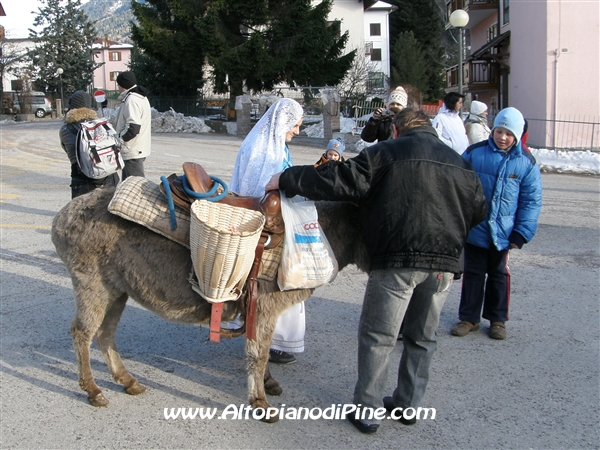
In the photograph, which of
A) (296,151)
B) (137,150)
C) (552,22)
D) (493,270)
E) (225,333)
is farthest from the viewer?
(552,22)

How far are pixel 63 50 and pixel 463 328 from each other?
181 feet

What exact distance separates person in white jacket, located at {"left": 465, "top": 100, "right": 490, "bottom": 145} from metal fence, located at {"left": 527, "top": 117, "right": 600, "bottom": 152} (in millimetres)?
15162

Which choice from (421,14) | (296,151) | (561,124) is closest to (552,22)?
(561,124)

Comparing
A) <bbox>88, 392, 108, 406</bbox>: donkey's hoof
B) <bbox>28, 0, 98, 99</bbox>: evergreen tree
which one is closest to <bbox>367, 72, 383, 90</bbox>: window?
<bbox>28, 0, 98, 99</bbox>: evergreen tree

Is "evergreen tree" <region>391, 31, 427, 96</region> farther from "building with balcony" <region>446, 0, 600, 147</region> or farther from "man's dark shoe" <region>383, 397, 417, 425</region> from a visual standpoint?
"man's dark shoe" <region>383, 397, 417, 425</region>

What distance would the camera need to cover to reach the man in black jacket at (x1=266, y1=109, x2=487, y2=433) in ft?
10.5

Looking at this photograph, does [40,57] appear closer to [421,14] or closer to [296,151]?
[421,14]

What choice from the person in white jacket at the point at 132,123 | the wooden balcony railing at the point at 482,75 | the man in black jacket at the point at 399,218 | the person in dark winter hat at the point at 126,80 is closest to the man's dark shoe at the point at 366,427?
the man in black jacket at the point at 399,218

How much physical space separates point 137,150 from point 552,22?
20188 mm

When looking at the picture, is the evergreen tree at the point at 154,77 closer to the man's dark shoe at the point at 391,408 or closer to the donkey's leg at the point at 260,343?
the donkey's leg at the point at 260,343

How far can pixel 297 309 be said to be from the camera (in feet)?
14.0

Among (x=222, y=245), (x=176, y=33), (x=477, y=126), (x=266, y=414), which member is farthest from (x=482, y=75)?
(x=222, y=245)

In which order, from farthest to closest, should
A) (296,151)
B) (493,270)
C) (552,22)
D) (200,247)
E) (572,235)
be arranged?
1. (552,22)
2. (296,151)
3. (572,235)
4. (493,270)
5. (200,247)

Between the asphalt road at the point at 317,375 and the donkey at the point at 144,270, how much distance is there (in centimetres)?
33
